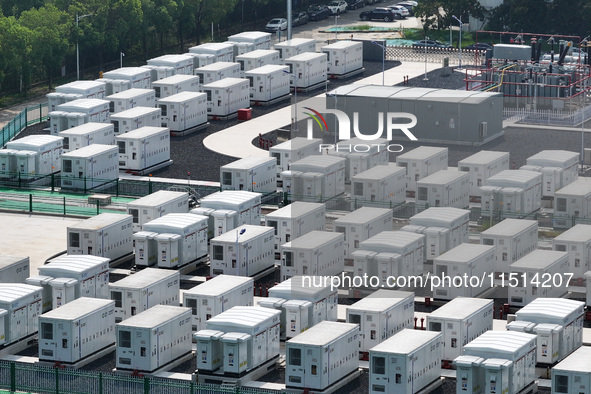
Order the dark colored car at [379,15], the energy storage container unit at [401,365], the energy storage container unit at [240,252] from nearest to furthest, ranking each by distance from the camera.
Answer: the energy storage container unit at [401,365] < the energy storage container unit at [240,252] < the dark colored car at [379,15]

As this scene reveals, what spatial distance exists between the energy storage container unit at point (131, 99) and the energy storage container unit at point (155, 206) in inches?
1037

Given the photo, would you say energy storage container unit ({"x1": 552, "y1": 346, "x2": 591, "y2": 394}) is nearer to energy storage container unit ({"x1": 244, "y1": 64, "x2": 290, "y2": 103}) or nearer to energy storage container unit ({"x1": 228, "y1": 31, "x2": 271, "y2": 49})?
energy storage container unit ({"x1": 244, "y1": 64, "x2": 290, "y2": 103})

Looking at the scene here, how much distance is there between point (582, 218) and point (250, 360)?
2419 centimetres

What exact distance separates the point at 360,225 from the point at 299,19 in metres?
82.5

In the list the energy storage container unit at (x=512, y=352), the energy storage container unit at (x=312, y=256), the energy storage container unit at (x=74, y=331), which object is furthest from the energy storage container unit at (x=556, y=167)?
the energy storage container unit at (x=74, y=331)

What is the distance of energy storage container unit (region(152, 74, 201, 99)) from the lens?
372ft

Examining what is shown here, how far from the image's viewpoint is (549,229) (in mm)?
80375

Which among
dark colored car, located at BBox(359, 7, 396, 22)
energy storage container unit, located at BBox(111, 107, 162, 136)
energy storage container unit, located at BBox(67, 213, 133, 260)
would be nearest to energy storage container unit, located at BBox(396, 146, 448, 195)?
energy storage container unit, located at BBox(67, 213, 133, 260)

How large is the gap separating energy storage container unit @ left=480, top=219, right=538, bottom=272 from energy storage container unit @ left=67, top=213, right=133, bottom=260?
18.0 metres

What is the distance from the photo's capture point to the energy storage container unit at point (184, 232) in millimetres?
75750

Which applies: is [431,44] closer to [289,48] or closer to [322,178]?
[289,48]

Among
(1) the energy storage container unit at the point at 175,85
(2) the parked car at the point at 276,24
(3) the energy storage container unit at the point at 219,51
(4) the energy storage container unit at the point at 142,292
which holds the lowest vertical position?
(4) the energy storage container unit at the point at 142,292

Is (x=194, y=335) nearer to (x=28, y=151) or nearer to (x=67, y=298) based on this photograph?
(x=67, y=298)

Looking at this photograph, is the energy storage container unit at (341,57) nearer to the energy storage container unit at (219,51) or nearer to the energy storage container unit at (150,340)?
the energy storage container unit at (219,51)
